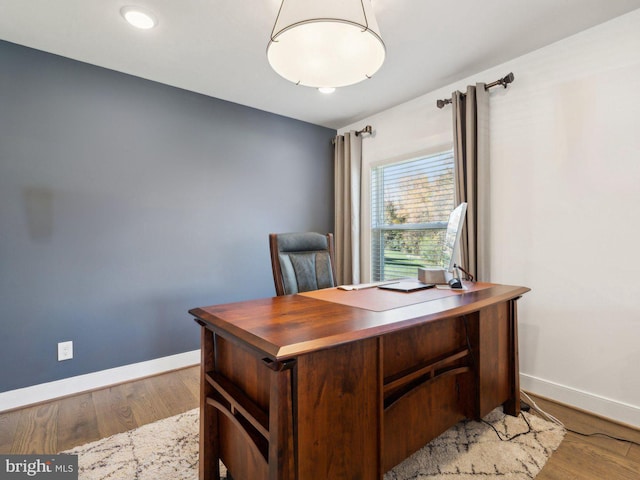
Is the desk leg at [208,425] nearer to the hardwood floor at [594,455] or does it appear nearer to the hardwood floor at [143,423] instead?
the hardwood floor at [143,423]

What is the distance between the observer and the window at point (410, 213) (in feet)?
9.40

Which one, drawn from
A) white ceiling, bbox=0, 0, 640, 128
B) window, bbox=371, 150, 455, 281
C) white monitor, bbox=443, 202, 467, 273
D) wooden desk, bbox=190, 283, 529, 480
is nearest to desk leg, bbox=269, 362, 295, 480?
wooden desk, bbox=190, 283, 529, 480

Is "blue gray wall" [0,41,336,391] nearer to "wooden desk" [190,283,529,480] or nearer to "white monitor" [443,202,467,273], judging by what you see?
"wooden desk" [190,283,529,480]

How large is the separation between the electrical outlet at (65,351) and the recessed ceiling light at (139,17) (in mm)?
2182

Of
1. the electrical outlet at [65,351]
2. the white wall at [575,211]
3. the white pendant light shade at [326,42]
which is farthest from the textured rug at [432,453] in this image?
the white pendant light shade at [326,42]

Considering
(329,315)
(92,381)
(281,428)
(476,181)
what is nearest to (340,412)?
(281,428)

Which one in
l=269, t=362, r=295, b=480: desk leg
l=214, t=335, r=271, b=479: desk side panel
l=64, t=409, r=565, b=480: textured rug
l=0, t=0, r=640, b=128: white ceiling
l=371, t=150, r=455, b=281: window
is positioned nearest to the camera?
l=269, t=362, r=295, b=480: desk leg

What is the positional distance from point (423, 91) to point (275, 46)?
1952 millimetres

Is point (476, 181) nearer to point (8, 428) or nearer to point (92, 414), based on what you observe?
point (92, 414)

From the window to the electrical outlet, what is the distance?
8.89ft

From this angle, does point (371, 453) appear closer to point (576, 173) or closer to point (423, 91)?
point (576, 173)

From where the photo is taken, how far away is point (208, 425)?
1.31 m

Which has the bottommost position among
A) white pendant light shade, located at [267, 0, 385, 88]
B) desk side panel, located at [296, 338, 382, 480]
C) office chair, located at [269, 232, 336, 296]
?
desk side panel, located at [296, 338, 382, 480]

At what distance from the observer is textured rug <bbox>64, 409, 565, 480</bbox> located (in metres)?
1.45
